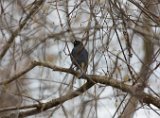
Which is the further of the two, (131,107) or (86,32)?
(131,107)

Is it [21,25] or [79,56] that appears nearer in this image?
[79,56]

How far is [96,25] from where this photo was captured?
173 inches

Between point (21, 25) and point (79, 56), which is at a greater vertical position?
point (21, 25)

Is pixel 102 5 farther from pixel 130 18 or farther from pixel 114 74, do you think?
pixel 114 74

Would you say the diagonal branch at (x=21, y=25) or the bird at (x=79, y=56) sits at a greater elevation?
the diagonal branch at (x=21, y=25)

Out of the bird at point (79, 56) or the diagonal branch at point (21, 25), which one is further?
the diagonal branch at point (21, 25)

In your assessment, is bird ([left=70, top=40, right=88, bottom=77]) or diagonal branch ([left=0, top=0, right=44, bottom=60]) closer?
bird ([left=70, top=40, right=88, bottom=77])

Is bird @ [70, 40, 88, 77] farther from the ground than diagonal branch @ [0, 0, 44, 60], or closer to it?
closer to it

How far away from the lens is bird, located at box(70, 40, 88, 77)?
4.51 meters

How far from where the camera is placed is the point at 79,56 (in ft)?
15.8

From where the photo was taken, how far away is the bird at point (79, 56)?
451cm

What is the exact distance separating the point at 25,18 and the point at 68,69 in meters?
0.93

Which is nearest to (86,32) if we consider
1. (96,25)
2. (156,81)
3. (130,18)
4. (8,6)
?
(96,25)

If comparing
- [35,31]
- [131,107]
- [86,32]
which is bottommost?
[131,107]
